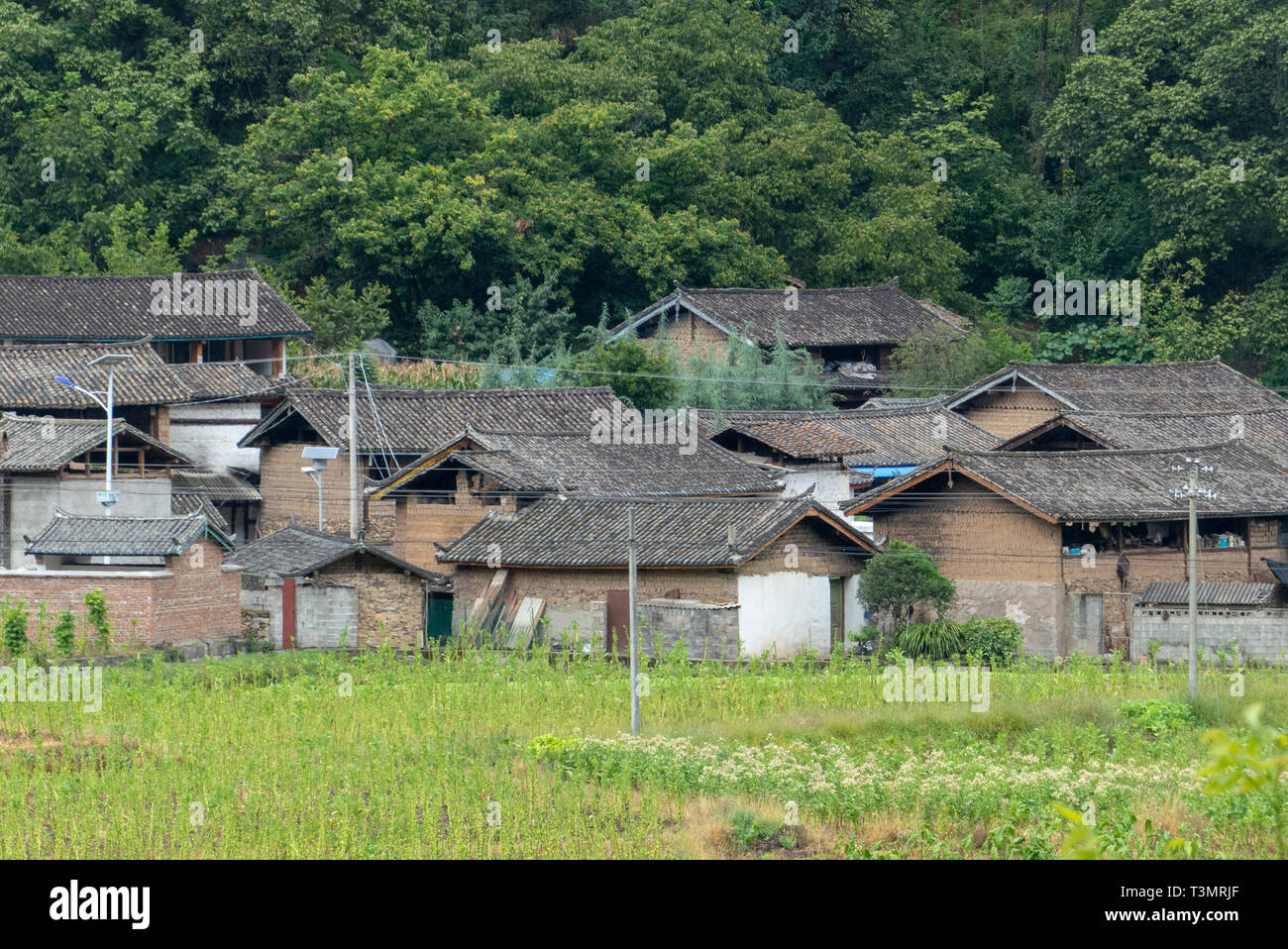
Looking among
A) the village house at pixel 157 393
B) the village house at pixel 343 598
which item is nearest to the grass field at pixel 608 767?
the village house at pixel 343 598

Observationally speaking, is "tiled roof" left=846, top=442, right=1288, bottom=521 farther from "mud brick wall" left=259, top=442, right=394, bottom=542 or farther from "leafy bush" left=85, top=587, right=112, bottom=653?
"leafy bush" left=85, top=587, right=112, bottom=653

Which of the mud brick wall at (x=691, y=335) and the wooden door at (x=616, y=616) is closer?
the wooden door at (x=616, y=616)

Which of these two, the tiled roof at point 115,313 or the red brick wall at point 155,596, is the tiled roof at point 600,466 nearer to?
the red brick wall at point 155,596

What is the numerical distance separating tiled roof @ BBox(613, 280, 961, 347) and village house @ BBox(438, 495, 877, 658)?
593 inches

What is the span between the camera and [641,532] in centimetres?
2870

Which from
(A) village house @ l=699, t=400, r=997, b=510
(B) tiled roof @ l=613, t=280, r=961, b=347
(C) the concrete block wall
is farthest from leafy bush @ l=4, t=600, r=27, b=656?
(B) tiled roof @ l=613, t=280, r=961, b=347

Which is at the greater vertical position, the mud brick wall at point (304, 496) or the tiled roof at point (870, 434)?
the tiled roof at point (870, 434)

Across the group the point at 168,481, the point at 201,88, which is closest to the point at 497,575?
the point at 168,481

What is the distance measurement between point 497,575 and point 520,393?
8427 millimetres

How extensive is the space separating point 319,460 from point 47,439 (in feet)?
18.1

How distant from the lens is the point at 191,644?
2702 centimetres

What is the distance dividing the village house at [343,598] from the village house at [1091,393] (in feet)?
50.8

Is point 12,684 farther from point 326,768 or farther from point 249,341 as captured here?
point 249,341

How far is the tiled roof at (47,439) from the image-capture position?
100 ft
